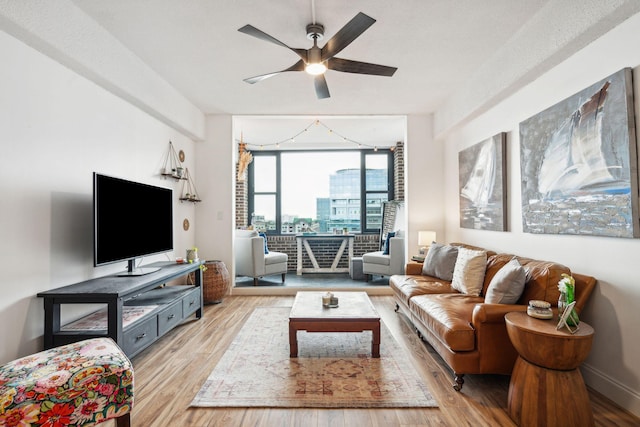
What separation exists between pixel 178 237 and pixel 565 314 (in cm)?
416

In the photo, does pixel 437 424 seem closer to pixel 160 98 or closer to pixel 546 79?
pixel 546 79

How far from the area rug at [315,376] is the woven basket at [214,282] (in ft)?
4.41

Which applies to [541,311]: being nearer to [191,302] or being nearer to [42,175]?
[191,302]

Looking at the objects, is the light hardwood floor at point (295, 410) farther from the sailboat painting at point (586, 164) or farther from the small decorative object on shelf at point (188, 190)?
the small decorative object on shelf at point (188, 190)

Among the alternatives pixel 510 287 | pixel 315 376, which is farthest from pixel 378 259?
pixel 315 376

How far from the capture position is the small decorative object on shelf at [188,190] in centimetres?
453

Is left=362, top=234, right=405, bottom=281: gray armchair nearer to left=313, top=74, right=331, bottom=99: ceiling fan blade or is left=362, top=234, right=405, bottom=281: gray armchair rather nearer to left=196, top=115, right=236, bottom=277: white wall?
left=196, top=115, right=236, bottom=277: white wall

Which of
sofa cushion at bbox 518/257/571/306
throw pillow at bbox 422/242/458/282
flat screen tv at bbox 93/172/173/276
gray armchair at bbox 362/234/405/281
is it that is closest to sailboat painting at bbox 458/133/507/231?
throw pillow at bbox 422/242/458/282

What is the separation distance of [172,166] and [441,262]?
3.55 metres

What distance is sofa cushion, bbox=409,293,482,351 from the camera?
87.5 inches

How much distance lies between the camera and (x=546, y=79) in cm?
271

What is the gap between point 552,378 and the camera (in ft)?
5.78

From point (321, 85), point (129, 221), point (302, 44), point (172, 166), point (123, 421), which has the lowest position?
point (123, 421)

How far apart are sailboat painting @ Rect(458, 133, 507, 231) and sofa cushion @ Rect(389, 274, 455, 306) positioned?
0.81 m
